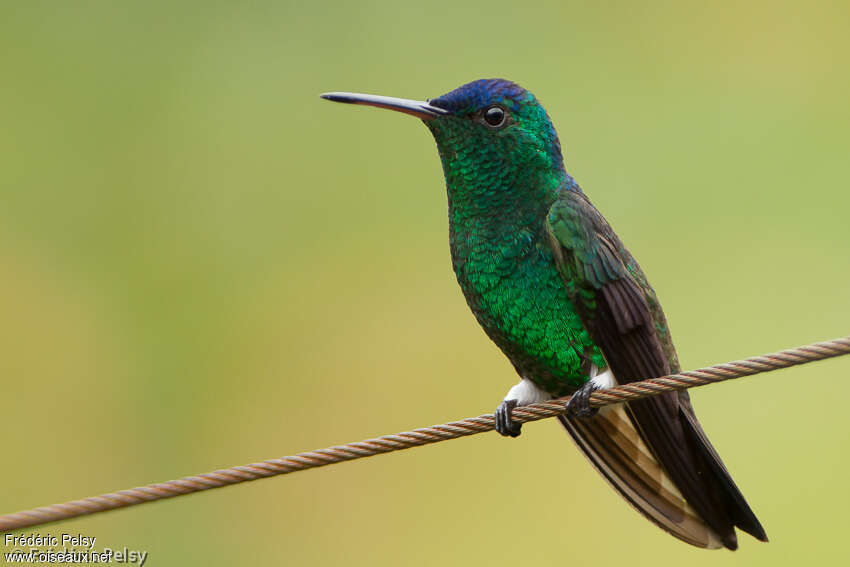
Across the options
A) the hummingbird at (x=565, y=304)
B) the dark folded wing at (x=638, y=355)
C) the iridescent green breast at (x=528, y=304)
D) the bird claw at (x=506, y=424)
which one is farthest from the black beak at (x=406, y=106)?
the bird claw at (x=506, y=424)

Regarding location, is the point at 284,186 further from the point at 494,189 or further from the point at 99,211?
the point at 494,189

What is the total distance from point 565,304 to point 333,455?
107 centimetres

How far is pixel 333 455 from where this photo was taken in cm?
245

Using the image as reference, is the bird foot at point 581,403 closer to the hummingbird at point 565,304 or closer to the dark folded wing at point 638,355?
the hummingbird at point 565,304

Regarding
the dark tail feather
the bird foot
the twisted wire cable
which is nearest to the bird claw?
the bird foot

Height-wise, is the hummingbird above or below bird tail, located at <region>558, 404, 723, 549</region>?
above

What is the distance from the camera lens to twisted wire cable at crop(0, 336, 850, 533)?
221 cm

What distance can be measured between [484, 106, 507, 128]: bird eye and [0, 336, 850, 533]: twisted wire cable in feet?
3.98

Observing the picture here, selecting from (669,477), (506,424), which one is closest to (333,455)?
(506,424)

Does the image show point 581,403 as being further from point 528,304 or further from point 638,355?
point 528,304

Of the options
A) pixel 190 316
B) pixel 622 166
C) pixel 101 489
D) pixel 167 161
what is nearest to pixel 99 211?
pixel 167 161

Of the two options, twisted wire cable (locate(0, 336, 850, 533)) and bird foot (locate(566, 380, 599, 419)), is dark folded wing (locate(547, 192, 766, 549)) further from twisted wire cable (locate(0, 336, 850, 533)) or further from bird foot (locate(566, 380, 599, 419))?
twisted wire cable (locate(0, 336, 850, 533))

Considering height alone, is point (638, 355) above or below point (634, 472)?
above

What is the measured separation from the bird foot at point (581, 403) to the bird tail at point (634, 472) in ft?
0.70
